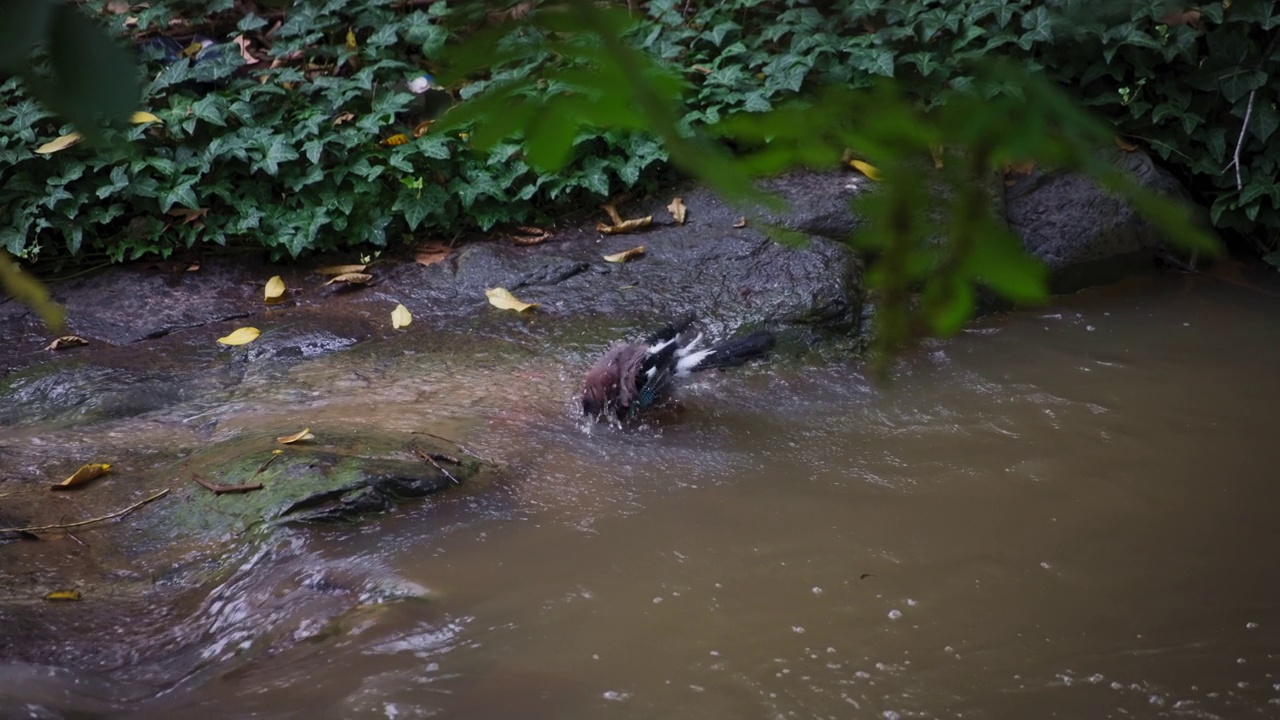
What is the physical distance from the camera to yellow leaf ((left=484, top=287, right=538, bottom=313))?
4.81m

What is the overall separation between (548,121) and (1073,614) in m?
2.39

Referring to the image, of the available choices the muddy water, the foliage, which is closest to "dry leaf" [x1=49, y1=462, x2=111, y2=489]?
the muddy water

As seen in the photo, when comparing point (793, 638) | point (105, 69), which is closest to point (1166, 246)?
point (793, 638)

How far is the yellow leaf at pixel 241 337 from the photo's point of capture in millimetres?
4621

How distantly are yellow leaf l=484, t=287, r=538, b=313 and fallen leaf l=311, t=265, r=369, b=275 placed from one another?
87 cm

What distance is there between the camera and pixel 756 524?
3.25 meters

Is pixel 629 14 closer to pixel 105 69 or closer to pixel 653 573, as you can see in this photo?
pixel 105 69

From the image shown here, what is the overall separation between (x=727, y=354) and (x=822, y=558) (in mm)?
1448

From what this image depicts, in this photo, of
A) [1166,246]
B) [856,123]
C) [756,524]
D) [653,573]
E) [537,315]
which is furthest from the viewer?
[1166,246]

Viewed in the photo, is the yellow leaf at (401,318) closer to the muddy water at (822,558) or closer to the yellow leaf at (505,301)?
the yellow leaf at (505,301)

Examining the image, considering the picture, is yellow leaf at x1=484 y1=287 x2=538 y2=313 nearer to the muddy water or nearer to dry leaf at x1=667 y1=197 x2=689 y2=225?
the muddy water

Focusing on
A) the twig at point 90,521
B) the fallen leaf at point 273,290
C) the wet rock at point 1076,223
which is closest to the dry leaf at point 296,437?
the twig at point 90,521

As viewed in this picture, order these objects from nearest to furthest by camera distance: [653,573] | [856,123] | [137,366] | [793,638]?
[856,123] → [793,638] → [653,573] → [137,366]

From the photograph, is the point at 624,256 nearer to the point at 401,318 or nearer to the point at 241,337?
the point at 401,318
